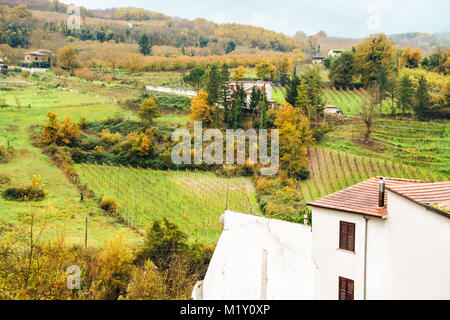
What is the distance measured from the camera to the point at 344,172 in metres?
29.0

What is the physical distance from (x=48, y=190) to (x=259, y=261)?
16809mm

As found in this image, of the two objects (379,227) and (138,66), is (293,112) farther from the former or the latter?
(138,66)

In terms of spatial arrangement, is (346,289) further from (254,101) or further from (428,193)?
(254,101)

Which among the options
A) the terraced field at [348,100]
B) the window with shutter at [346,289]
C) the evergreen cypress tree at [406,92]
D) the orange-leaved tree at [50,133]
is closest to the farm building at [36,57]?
the orange-leaved tree at [50,133]

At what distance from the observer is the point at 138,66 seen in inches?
2301

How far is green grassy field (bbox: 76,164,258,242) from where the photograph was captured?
71.9ft

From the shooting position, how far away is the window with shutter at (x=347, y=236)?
352 inches

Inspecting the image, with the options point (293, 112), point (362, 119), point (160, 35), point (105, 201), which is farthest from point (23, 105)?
point (160, 35)

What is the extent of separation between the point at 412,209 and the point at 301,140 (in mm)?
24343

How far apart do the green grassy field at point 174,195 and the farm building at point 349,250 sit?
8.45 meters

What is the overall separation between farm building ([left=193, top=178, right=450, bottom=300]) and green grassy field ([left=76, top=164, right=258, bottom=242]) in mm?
8449

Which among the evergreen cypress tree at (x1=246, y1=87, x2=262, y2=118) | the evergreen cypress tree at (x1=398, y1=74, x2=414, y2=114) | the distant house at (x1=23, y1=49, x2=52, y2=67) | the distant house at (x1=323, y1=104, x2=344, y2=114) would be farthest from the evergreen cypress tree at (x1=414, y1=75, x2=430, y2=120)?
the distant house at (x1=23, y1=49, x2=52, y2=67)

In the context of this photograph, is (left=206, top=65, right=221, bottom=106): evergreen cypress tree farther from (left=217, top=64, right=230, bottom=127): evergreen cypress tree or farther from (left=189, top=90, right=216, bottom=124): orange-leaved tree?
(left=189, top=90, right=216, bottom=124): orange-leaved tree

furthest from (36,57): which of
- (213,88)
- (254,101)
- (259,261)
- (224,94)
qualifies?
(259,261)
